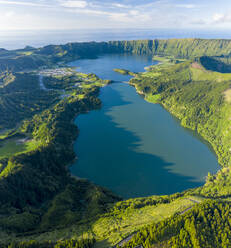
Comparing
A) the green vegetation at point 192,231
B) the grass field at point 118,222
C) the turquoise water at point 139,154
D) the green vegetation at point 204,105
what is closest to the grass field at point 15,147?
the turquoise water at point 139,154

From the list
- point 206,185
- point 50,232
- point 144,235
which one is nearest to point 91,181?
point 50,232

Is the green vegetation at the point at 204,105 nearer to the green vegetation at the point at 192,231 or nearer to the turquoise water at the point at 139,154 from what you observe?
the turquoise water at the point at 139,154

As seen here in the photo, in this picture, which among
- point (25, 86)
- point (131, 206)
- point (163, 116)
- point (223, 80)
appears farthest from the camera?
point (25, 86)

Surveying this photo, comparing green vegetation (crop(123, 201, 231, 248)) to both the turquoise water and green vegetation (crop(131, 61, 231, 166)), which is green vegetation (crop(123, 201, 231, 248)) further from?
green vegetation (crop(131, 61, 231, 166))

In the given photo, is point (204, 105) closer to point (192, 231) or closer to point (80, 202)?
point (192, 231)

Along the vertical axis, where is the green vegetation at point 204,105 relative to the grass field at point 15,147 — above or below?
above

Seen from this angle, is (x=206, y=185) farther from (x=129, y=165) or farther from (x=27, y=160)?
(x=27, y=160)

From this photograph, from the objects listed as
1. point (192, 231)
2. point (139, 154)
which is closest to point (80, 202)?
point (192, 231)

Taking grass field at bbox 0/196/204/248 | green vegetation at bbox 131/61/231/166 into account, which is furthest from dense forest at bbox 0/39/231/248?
green vegetation at bbox 131/61/231/166
